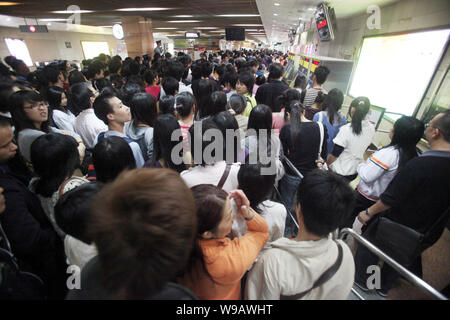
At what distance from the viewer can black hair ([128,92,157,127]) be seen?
6.71 ft

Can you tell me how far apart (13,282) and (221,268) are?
964mm

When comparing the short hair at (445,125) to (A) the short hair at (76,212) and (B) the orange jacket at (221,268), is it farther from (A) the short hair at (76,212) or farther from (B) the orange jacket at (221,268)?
(A) the short hair at (76,212)

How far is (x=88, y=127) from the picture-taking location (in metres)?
2.34

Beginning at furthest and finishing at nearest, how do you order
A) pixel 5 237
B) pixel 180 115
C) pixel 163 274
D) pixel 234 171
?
pixel 180 115 → pixel 234 171 → pixel 5 237 → pixel 163 274

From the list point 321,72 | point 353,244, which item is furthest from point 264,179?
point 321,72

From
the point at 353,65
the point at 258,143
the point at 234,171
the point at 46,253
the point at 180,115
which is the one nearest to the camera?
the point at 46,253

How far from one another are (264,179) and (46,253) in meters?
1.45

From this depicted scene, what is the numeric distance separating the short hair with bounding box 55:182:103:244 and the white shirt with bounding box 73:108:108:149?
5.16 ft

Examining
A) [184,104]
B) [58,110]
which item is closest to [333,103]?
[184,104]

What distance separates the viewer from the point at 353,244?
2.36 m

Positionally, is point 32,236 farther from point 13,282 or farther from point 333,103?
point 333,103

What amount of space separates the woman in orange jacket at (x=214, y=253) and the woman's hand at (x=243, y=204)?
0.14 m

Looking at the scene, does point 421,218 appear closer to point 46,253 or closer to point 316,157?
point 316,157

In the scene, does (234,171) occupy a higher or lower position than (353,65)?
lower
